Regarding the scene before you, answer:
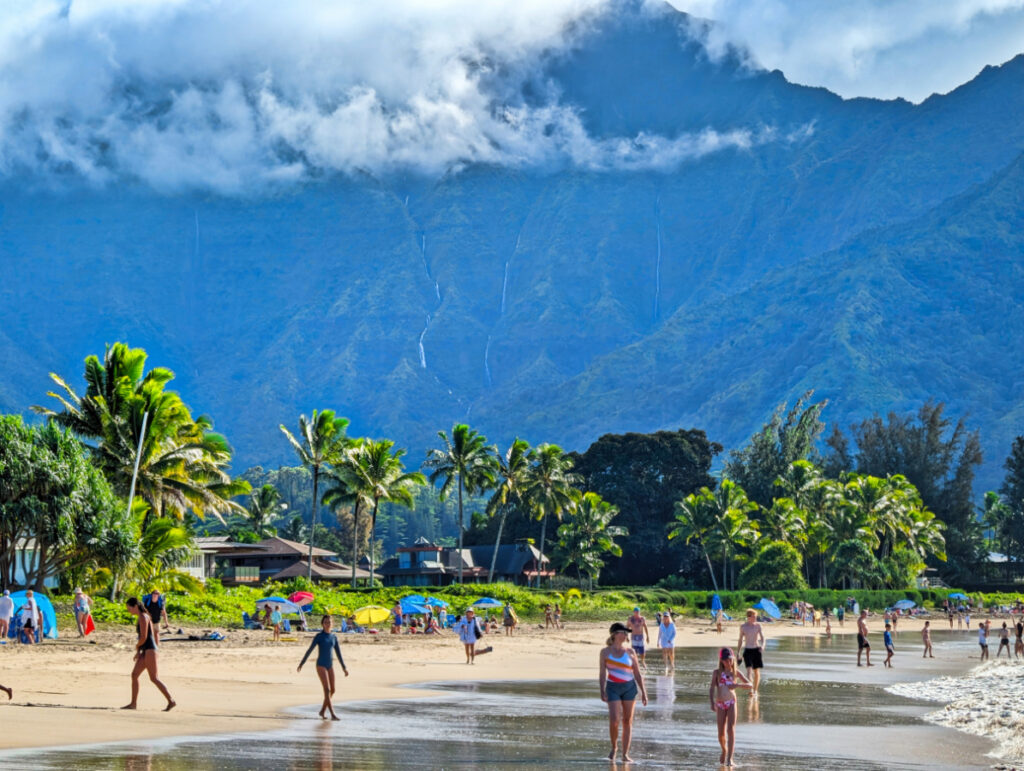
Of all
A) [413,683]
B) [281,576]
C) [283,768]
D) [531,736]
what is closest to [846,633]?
[281,576]

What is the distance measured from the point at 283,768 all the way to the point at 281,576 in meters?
74.4

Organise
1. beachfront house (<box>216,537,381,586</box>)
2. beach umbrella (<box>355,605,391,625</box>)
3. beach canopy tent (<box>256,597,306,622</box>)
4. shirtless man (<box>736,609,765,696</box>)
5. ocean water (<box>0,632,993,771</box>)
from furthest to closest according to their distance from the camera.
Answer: beachfront house (<box>216,537,381,586</box>)
beach umbrella (<box>355,605,391,625</box>)
beach canopy tent (<box>256,597,306,622</box>)
shirtless man (<box>736,609,765,696</box>)
ocean water (<box>0,632,993,771</box>)

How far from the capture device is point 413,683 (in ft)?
87.9

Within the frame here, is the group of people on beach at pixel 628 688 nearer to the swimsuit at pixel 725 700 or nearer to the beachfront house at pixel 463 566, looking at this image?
the swimsuit at pixel 725 700

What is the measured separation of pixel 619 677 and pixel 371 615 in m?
35.4

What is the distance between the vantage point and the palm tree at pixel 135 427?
43.8 meters

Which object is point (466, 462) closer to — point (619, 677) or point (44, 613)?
point (44, 613)

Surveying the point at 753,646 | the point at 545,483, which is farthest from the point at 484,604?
the point at 753,646

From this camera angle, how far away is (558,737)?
55.2ft

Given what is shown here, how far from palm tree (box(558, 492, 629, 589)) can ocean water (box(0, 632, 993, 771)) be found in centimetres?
5662

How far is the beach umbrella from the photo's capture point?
47562 millimetres

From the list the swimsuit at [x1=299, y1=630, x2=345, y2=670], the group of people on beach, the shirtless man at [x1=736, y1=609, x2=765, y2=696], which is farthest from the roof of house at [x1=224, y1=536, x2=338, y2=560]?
the group of people on beach

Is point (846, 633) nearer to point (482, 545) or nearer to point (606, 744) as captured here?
point (482, 545)

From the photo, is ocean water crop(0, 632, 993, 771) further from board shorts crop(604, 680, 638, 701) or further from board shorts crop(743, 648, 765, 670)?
board shorts crop(604, 680, 638, 701)
